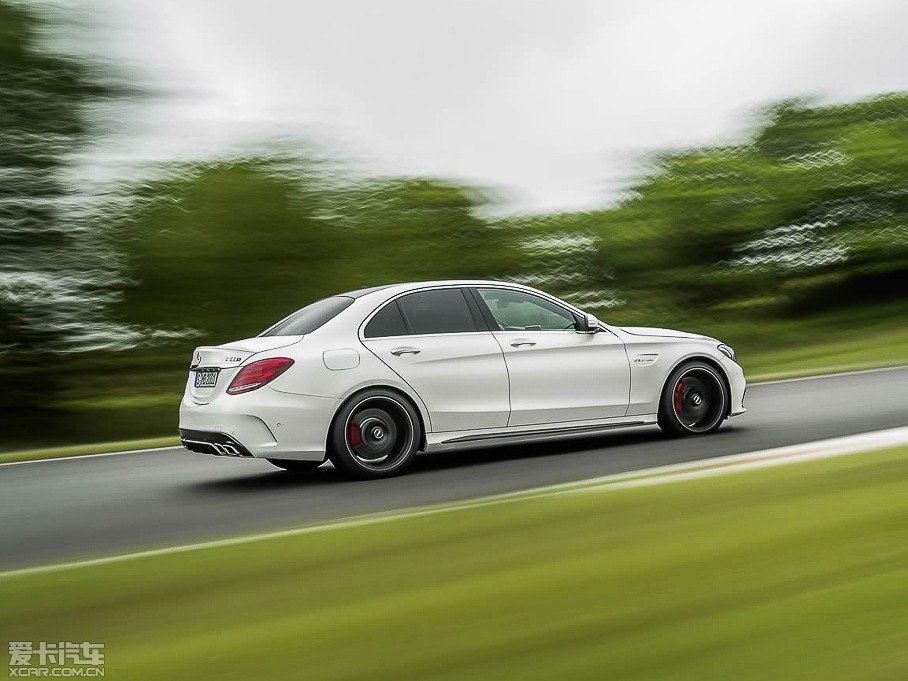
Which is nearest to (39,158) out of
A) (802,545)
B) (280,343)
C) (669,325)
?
(280,343)

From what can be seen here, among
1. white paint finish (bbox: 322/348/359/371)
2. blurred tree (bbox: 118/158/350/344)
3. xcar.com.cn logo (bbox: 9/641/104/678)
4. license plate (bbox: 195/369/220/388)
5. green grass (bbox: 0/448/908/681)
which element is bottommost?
xcar.com.cn logo (bbox: 9/641/104/678)

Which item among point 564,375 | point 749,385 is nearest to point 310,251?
point 749,385

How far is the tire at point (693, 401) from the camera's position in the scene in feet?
A: 34.6

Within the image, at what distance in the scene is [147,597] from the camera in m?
5.43

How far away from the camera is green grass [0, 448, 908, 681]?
4.17 m

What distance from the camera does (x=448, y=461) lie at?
10.2 metres

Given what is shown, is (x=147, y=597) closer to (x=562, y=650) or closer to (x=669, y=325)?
(x=562, y=650)

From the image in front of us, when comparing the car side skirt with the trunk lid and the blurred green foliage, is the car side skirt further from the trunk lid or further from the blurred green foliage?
the blurred green foliage

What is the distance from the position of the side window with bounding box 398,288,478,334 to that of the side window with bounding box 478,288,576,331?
0.25m

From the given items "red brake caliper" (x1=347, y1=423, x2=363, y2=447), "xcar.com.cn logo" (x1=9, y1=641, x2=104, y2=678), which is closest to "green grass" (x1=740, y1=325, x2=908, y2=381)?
"red brake caliper" (x1=347, y1=423, x2=363, y2=447)

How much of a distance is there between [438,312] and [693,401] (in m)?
2.70

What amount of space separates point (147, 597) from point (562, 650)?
2.19 m

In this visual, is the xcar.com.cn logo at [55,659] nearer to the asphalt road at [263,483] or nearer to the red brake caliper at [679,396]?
the asphalt road at [263,483]

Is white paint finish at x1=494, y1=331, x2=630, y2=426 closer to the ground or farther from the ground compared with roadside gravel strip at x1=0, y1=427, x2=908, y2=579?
farther from the ground
